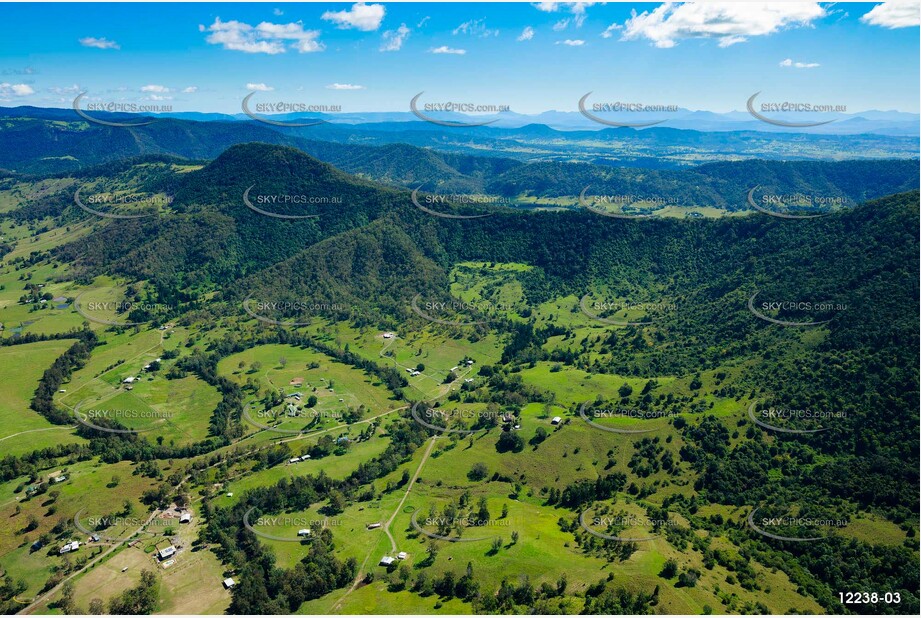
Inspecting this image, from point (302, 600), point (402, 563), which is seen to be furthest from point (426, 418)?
point (302, 600)

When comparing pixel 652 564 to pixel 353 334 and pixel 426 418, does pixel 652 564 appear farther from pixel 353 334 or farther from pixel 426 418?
pixel 353 334
